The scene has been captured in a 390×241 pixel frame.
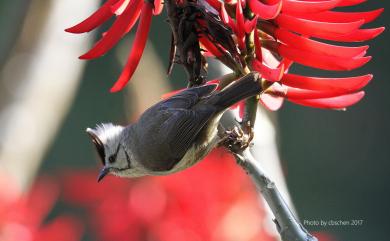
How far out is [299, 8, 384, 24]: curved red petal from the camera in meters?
0.82

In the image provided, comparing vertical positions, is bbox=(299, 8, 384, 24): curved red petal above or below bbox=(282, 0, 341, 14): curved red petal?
below

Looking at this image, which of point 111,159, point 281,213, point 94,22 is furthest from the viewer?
point 111,159

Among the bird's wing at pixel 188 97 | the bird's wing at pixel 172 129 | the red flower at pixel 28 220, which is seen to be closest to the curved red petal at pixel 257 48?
the bird's wing at pixel 188 97

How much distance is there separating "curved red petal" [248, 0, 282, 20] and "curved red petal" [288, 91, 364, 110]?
0.12 m

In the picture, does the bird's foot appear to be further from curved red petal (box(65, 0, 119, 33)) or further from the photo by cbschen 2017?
curved red petal (box(65, 0, 119, 33))

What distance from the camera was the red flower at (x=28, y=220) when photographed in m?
1.21

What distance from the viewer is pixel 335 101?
2.83ft

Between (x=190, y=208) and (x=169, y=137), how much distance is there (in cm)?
17

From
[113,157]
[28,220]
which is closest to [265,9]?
[113,157]

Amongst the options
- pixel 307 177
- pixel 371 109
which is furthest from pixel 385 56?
pixel 307 177

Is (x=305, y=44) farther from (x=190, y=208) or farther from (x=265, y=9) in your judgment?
(x=190, y=208)

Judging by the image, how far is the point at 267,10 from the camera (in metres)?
0.77

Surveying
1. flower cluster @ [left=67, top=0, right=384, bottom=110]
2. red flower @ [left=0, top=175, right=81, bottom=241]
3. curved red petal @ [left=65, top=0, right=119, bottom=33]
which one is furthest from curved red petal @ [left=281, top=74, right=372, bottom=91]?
red flower @ [left=0, top=175, right=81, bottom=241]

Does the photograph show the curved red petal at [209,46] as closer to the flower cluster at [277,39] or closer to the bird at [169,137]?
the flower cluster at [277,39]
